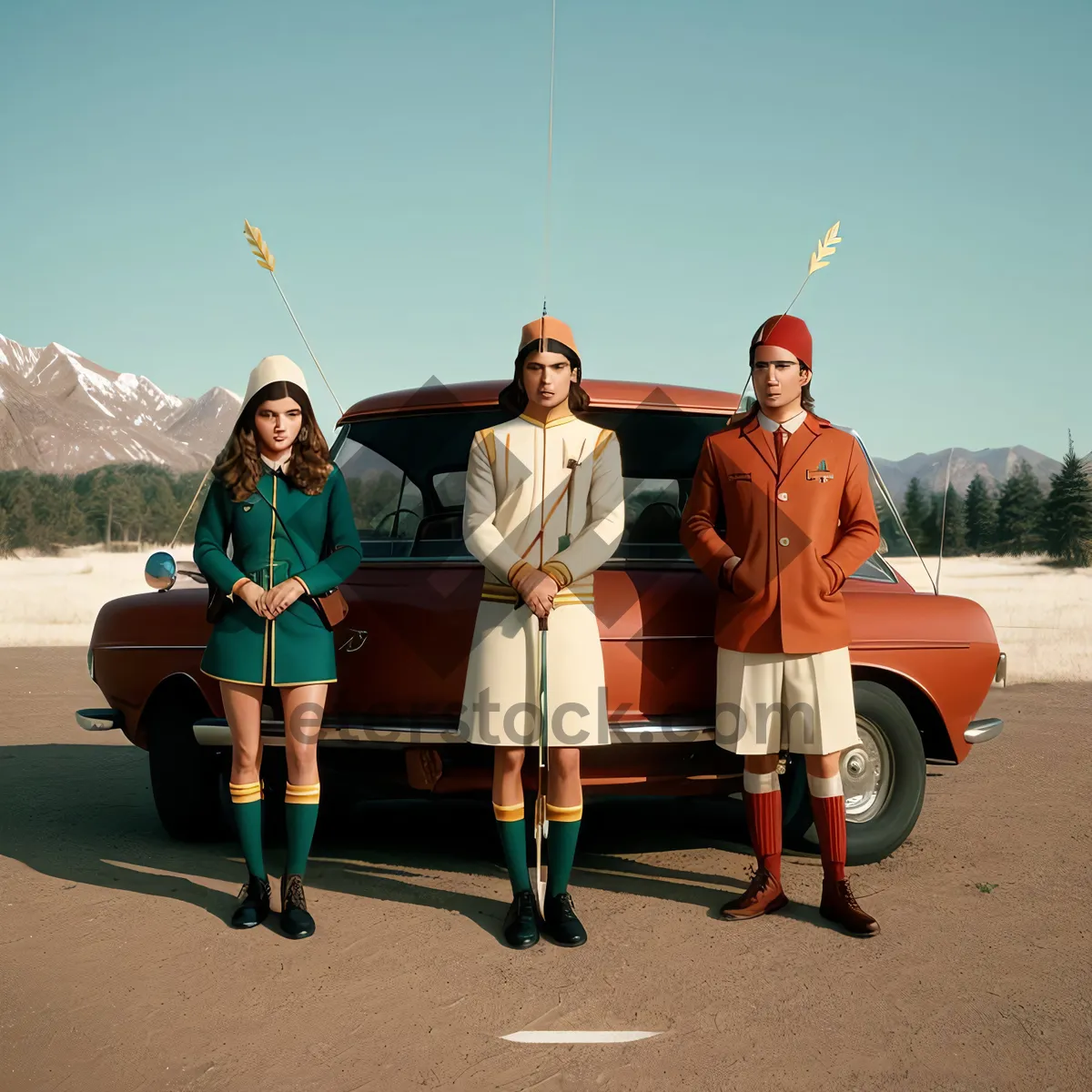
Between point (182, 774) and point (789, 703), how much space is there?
8.56 feet

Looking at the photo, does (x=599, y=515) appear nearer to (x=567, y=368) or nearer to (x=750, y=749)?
(x=567, y=368)

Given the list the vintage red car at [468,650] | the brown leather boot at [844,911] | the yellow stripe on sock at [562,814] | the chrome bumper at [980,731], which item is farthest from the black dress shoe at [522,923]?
the chrome bumper at [980,731]

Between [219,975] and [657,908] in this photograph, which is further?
[657,908]

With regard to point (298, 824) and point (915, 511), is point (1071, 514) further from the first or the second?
point (298, 824)

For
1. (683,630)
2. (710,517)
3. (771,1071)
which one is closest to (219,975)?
(771,1071)

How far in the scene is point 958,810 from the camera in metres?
6.30

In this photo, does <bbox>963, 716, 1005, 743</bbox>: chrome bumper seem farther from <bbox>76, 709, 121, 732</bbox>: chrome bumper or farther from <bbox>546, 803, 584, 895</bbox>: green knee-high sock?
<bbox>76, 709, 121, 732</bbox>: chrome bumper

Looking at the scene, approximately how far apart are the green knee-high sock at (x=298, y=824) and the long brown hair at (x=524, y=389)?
1.56 metres

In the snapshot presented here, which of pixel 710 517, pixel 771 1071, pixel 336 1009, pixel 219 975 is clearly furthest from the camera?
pixel 710 517

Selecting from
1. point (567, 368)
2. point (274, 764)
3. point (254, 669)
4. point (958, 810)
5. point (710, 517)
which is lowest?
point (958, 810)

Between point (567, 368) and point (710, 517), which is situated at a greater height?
point (567, 368)

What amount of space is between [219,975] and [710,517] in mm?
2278

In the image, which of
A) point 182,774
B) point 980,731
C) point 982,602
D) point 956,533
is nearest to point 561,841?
point 182,774

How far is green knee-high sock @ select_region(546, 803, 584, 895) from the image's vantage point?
409cm
